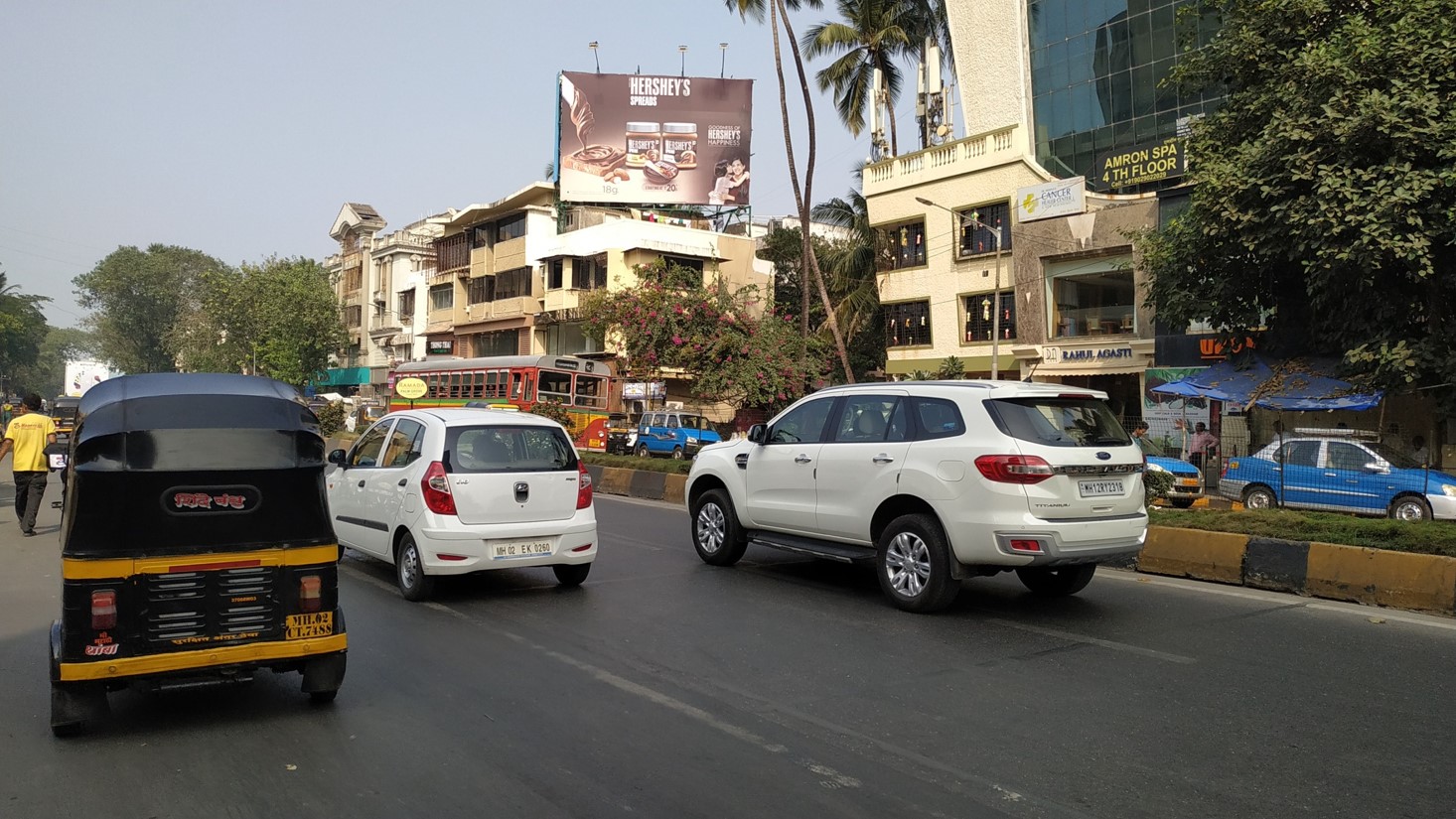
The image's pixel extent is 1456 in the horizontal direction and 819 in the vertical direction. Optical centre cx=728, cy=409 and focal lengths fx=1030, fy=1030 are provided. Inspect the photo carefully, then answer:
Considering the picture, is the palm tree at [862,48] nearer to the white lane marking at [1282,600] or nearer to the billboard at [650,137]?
the billboard at [650,137]

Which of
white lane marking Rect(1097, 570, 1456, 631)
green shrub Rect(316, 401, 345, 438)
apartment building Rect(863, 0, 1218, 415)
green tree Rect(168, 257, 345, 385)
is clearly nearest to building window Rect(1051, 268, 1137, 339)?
apartment building Rect(863, 0, 1218, 415)

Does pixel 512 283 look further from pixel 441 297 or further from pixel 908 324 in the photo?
pixel 908 324

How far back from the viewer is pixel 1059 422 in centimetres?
830

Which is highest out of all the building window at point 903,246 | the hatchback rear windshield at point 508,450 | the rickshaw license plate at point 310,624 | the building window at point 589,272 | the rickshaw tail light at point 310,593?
the building window at point 589,272

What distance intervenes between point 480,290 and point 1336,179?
47.1m

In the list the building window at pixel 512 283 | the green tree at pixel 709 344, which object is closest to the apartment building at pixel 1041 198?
the green tree at pixel 709 344

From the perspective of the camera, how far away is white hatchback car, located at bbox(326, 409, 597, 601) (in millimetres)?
8711

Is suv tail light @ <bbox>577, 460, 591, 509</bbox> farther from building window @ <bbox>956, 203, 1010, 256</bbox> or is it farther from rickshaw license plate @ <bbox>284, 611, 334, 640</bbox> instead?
building window @ <bbox>956, 203, 1010, 256</bbox>

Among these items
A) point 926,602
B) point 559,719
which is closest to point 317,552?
point 559,719

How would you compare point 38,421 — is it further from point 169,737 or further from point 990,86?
point 990,86

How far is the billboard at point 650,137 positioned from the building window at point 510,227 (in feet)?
29.2

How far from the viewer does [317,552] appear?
557 centimetres

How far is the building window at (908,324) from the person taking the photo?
35562 millimetres

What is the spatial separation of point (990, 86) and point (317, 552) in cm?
3446
